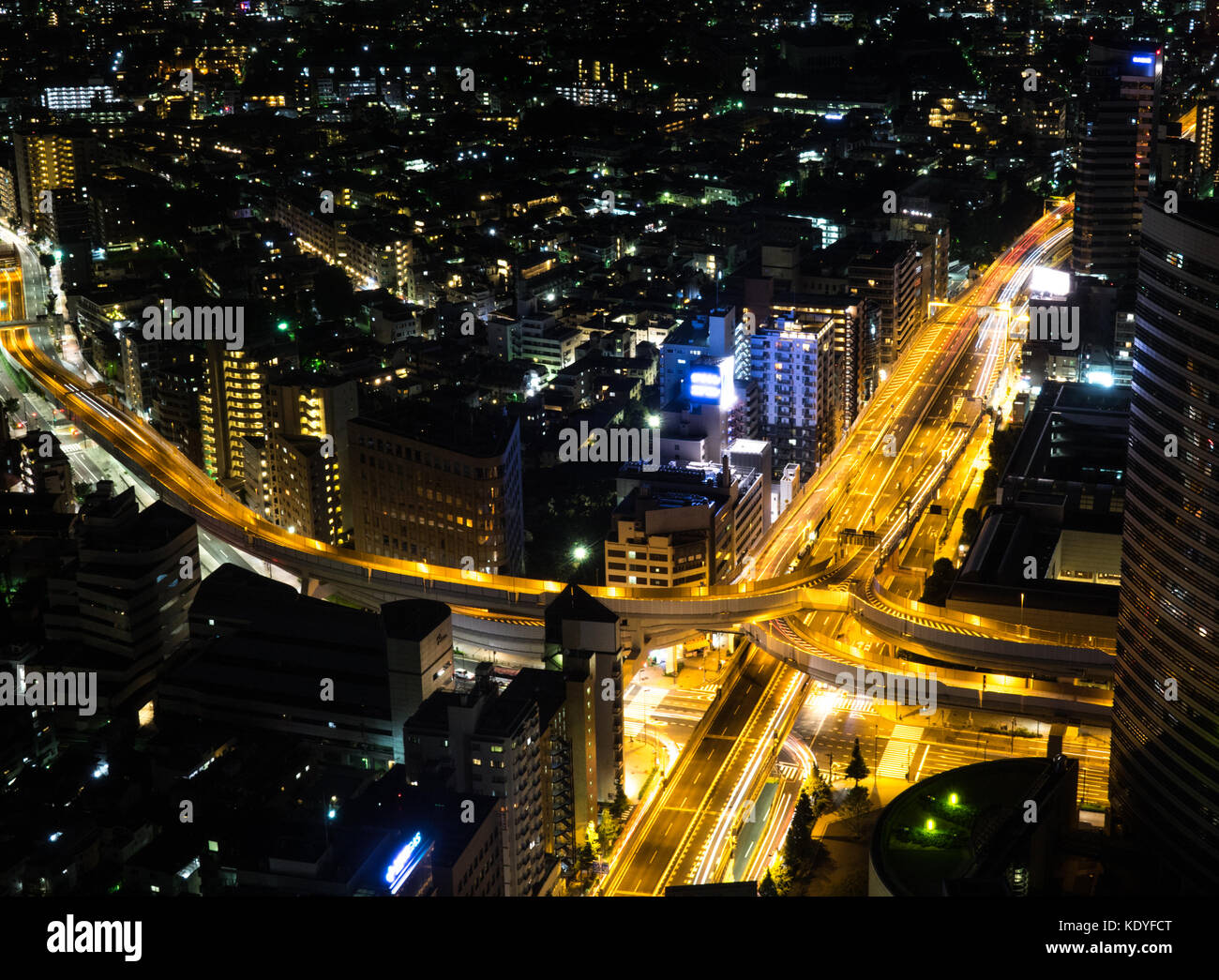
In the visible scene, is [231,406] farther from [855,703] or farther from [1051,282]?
[1051,282]

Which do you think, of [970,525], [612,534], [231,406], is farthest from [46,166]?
[970,525]

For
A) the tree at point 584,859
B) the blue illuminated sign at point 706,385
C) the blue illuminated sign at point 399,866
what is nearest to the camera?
the blue illuminated sign at point 399,866

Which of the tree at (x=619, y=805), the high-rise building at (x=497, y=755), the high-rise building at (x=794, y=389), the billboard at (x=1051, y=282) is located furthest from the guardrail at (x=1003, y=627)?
the billboard at (x=1051, y=282)

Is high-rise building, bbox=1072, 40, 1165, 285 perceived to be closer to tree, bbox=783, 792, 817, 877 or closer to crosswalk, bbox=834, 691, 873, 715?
crosswalk, bbox=834, 691, 873, 715

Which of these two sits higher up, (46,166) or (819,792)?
(46,166)

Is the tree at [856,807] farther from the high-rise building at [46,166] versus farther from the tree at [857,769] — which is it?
the high-rise building at [46,166]
